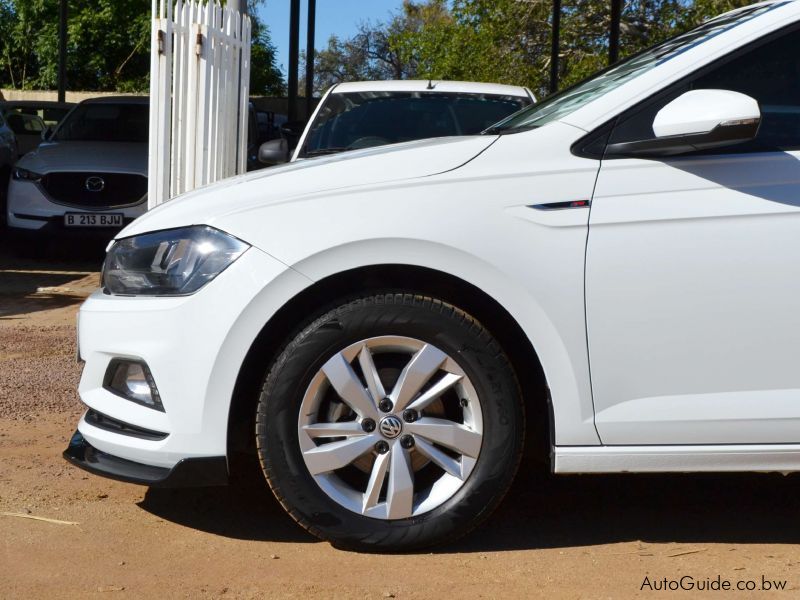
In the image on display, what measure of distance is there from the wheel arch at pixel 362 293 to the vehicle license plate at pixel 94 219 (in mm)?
7379

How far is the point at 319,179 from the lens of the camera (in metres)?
3.46

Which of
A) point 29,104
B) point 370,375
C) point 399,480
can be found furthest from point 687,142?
point 29,104

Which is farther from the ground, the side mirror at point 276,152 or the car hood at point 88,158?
the side mirror at point 276,152

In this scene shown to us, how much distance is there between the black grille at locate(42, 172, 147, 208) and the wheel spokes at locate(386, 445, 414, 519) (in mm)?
7687

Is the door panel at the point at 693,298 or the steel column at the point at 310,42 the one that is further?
the steel column at the point at 310,42

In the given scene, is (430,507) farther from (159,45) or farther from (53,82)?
(53,82)

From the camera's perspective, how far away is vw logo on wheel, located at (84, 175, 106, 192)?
34.8ft

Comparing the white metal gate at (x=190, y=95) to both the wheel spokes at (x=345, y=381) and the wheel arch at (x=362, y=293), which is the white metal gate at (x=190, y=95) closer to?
the wheel arch at (x=362, y=293)

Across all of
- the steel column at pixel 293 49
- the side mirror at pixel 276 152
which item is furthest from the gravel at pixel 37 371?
the steel column at pixel 293 49

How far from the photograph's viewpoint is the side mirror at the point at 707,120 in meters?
3.16

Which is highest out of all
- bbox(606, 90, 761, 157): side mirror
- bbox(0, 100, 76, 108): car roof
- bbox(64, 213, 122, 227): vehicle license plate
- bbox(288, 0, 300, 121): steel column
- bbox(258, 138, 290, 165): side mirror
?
bbox(288, 0, 300, 121): steel column

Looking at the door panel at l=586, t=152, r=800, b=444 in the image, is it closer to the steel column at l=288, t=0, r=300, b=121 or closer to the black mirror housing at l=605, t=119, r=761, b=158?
the black mirror housing at l=605, t=119, r=761, b=158

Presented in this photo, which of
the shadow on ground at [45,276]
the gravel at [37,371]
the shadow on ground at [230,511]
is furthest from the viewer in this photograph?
the shadow on ground at [45,276]

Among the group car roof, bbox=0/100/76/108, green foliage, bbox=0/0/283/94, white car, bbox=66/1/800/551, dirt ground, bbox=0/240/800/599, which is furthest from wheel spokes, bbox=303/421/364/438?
green foliage, bbox=0/0/283/94
